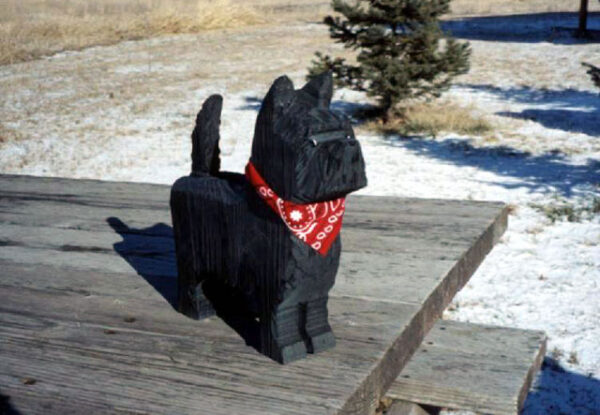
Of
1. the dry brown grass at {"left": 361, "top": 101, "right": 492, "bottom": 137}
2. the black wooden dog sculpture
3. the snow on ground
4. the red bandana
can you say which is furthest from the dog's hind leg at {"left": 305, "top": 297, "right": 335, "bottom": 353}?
the dry brown grass at {"left": 361, "top": 101, "right": 492, "bottom": 137}

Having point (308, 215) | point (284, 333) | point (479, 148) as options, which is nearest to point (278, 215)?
point (308, 215)

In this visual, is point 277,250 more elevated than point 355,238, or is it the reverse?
point 277,250

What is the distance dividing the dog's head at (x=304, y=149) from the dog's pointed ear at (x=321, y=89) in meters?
0.02

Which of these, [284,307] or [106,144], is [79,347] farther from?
[106,144]

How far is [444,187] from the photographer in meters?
6.61

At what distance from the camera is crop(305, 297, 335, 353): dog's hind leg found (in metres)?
2.04

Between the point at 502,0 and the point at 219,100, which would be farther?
the point at 502,0

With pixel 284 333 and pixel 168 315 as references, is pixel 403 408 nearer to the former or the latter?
pixel 284 333

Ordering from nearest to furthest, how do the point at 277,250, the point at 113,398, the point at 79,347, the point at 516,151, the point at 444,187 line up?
the point at 113,398 < the point at 277,250 < the point at 79,347 < the point at 444,187 < the point at 516,151

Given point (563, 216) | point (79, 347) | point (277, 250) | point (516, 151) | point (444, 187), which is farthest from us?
point (516, 151)

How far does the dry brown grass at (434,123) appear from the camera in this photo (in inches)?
A: 348

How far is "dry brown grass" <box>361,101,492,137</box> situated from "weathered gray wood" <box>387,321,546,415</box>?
6051 mm

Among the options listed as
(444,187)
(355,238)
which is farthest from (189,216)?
(444,187)

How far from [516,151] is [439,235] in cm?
500
